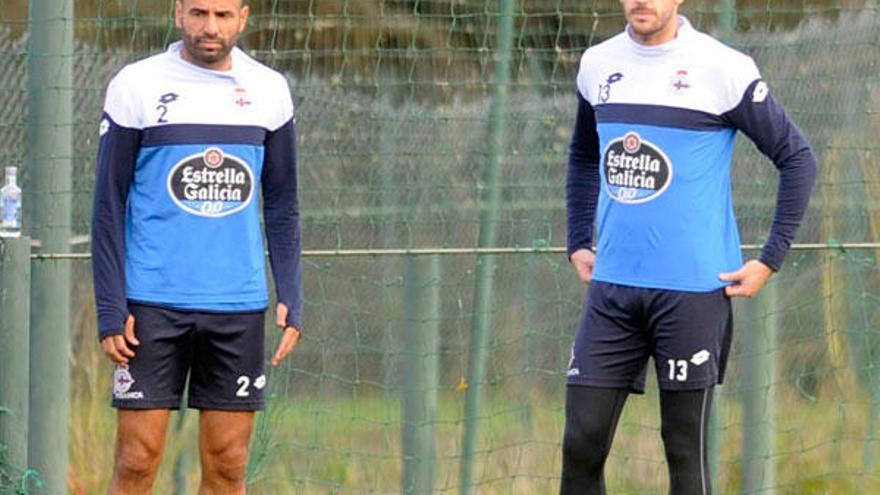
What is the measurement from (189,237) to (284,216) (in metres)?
0.38

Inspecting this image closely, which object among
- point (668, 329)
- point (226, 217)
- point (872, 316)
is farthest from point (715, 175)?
point (872, 316)

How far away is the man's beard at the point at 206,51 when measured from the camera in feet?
20.2

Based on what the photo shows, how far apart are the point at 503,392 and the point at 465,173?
0.88m

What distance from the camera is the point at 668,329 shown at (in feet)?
20.3

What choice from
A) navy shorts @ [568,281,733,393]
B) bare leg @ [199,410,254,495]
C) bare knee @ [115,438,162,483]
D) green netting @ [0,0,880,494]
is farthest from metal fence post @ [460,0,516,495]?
bare knee @ [115,438,162,483]

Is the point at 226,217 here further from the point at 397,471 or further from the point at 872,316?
the point at 872,316

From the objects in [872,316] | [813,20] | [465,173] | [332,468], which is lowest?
[332,468]

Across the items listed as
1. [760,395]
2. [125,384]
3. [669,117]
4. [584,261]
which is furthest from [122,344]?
[760,395]

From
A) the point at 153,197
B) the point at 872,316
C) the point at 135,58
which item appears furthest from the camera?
the point at 872,316

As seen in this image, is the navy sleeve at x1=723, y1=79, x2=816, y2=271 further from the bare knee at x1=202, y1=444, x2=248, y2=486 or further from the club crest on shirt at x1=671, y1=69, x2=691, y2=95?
the bare knee at x1=202, y1=444, x2=248, y2=486

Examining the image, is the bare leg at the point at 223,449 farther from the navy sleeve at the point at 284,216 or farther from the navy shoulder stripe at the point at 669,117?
the navy shoulder stripe at the point at 669,117

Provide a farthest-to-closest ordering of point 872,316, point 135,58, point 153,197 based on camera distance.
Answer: point 872,316 → point 135,58 → point 153,197

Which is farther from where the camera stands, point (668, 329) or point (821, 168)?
point (821, 168)

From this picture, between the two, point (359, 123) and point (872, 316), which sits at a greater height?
point (359, 123)
